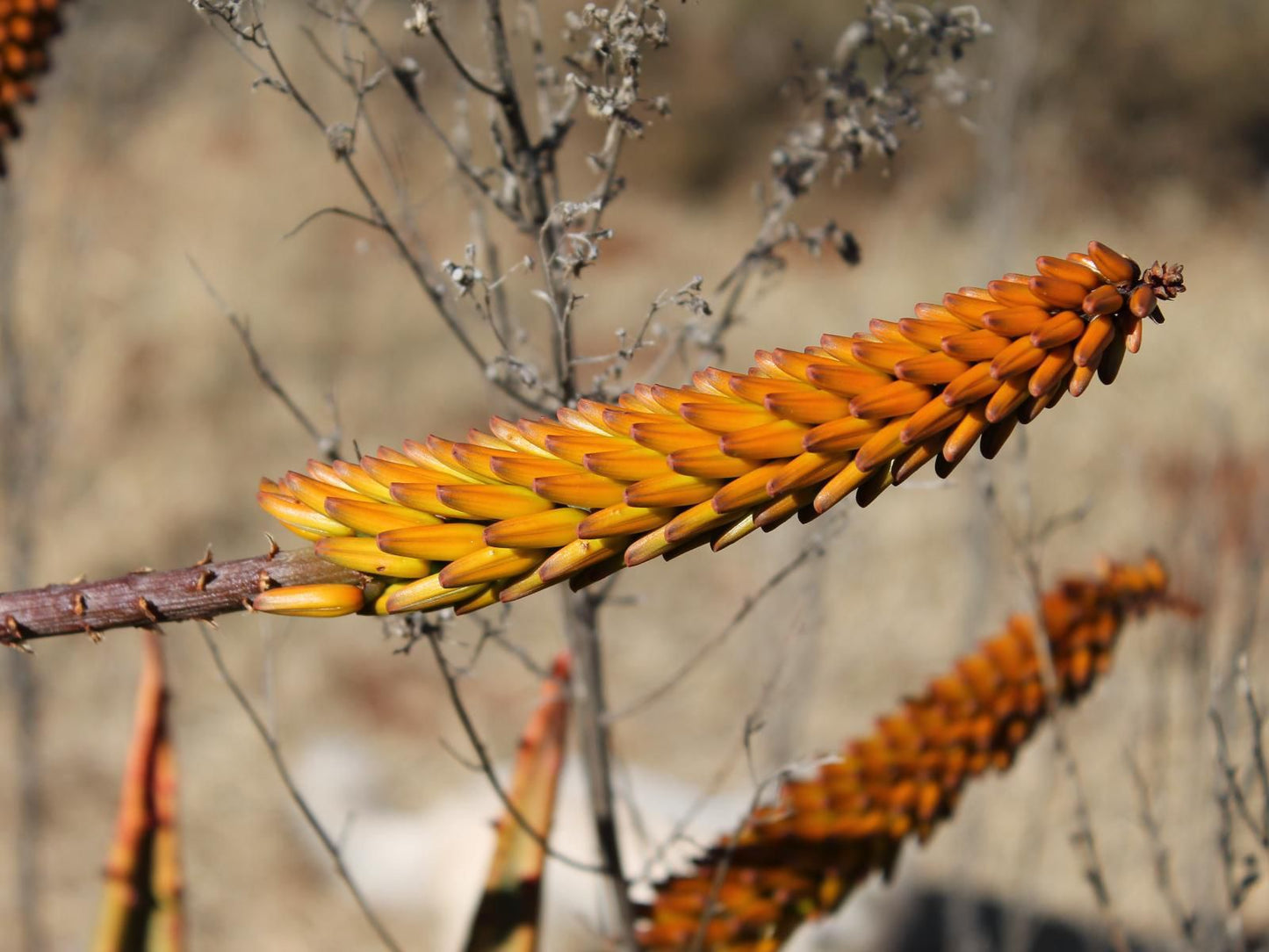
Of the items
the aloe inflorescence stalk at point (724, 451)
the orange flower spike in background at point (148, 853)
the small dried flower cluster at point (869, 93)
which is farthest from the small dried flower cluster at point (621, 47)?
the orange flower spike in background at point (148, 853)

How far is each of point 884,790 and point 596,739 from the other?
33 cm

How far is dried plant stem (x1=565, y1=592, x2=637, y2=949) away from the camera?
4.20ft

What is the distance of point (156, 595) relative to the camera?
768 mm

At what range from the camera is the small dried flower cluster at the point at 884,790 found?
4.18ft

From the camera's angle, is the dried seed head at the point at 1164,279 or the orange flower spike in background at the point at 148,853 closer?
the dried seed head at the point at 1164,279

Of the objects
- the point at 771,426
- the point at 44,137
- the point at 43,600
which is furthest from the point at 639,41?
the point at 44,137

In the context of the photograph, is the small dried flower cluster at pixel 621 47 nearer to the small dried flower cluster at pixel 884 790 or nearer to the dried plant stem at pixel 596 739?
the dried plant stem at pixel 596 739

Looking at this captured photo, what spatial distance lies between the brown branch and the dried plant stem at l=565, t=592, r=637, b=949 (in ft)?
1.73

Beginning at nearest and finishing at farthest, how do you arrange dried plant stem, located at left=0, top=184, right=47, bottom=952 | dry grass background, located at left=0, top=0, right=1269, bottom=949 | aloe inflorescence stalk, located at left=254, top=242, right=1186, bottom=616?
1. aloe inflorescence stalk, located at left=254, top=242, right=1186, bottom=616
2. dried plant stem, located at left=0, top=184, right=47, bottom=952
3. dry grass background, located at left=0, top=0, right=1269, bottom=949

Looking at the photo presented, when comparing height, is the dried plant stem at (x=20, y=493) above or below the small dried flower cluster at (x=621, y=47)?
above

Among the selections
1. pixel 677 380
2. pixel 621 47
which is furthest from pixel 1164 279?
pixel 677 380

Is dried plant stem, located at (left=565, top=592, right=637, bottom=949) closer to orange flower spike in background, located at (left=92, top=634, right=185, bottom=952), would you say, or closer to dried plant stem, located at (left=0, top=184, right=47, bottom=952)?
orange flower spike in background, located at (left=92, top=634, right=185, bottom=952)

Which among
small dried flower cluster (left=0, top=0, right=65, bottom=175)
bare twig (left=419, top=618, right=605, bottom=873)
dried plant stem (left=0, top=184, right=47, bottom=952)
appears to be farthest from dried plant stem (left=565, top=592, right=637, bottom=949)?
dried plant stem (left=0, top=184, right=47, bottom=952)

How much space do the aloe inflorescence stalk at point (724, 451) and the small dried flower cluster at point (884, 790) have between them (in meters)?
0.61
